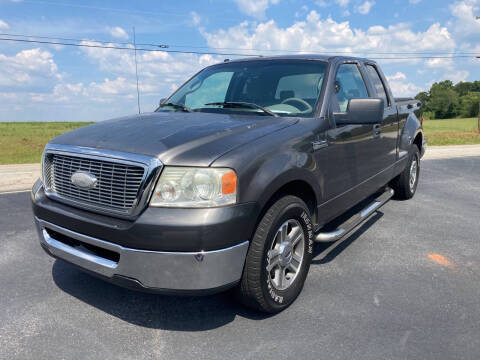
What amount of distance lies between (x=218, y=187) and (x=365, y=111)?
5.13 ft

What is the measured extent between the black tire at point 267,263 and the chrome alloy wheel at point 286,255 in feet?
0.10

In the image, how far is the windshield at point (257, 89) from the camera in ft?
11.2

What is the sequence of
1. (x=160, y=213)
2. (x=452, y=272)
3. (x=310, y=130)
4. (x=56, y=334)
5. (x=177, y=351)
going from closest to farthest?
(x=160, y=213)
(x=177, y=351)
(x=56, y=334)
(x=310, y=130)
(x=452, y=272)

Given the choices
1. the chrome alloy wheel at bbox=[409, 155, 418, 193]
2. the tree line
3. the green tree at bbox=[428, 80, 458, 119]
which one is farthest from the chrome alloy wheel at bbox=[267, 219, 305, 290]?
the green tree at bbox=[428, 80, 458, 119]

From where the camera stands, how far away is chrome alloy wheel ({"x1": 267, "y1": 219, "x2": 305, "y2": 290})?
9.09 feet

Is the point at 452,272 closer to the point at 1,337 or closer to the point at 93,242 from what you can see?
the point at 93,242

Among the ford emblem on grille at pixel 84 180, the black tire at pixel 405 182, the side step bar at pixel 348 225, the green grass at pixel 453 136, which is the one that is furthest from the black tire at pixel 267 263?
the green grass at pixel 453 136

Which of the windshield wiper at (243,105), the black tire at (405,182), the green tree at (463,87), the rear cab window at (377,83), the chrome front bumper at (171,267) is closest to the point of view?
the chrome front bumper at (171,267)

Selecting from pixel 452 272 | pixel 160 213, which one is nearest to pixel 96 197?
pixel 160 213

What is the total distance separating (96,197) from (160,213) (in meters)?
0.53

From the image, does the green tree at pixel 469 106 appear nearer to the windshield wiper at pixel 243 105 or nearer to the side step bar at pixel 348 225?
the side step bar at pixel 348 225

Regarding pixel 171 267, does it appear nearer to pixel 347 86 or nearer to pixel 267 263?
pixel 267 263

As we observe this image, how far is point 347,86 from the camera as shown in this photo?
→ 12.9 feet

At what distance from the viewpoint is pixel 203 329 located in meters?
2.67
